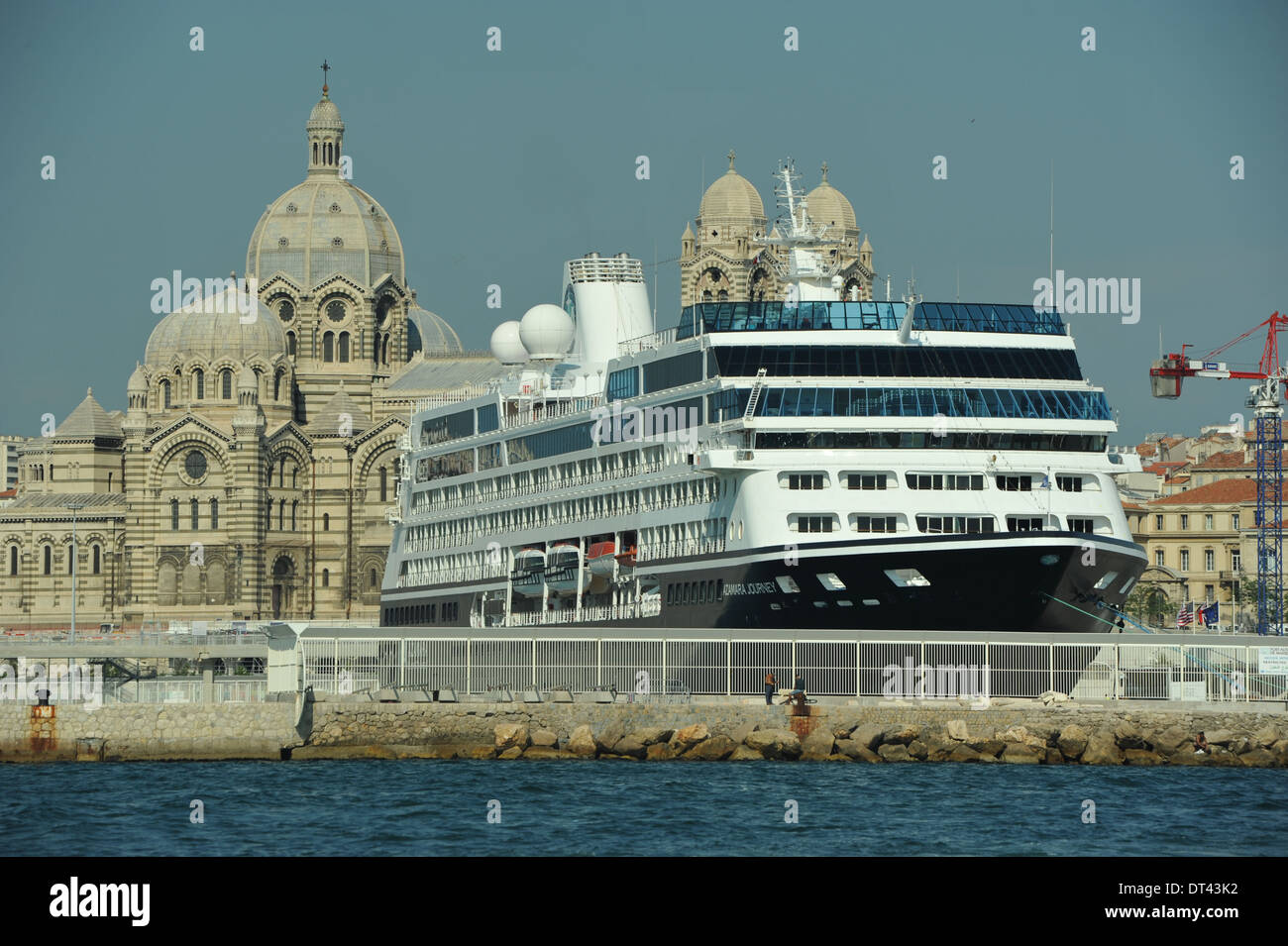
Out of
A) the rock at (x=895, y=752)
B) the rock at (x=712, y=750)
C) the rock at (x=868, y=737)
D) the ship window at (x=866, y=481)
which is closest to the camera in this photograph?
the rock at (x=895, y=752)

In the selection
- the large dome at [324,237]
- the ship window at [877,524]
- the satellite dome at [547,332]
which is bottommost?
the ship window at [877,524]

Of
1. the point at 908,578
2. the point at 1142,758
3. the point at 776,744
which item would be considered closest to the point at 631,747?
the point at 776,744

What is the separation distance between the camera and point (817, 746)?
45.8 meters

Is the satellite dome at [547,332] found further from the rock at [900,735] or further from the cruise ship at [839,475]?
the rock at [900,735]

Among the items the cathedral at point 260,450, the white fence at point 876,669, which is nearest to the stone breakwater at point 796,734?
the white fence at point 876,669

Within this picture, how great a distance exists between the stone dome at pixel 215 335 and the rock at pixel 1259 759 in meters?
89.4

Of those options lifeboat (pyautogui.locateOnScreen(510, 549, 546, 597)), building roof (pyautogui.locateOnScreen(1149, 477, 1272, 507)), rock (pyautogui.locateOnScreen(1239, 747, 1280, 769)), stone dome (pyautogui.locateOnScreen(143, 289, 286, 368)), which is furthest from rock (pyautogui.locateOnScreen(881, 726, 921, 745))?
stone dome (pyautogui.locateOnScreen(143, 289, 286, 368))

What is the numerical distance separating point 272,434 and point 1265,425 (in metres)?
56.5

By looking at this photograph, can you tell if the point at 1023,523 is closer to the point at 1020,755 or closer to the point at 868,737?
the point at 1020,755

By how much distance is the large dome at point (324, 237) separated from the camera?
438 feet

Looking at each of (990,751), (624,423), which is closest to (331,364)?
(624,423)

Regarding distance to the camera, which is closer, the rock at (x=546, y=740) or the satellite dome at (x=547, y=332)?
the rock at (x=546, y=740)
